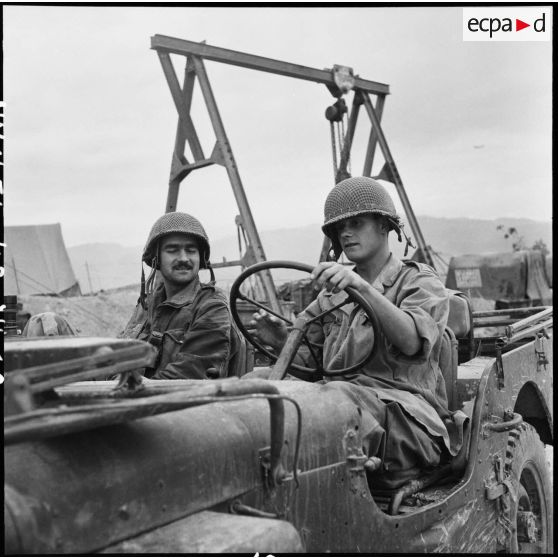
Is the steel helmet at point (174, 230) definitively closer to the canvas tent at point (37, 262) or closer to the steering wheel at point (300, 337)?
the steering wheel at point (300, 337)

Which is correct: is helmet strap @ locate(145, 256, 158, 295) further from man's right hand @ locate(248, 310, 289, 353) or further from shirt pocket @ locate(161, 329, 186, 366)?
man's right hand @ locate(248, 310, 289, 353)

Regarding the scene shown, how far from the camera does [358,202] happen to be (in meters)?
3.22

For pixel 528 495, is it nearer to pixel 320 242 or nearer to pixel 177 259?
pixel 177 259

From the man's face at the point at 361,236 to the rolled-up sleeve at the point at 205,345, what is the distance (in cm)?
116

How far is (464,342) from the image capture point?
4062 millimetres

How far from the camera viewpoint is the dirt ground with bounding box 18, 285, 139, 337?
57.2 ft

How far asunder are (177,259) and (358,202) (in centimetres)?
158

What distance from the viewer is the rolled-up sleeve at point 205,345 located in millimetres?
4047

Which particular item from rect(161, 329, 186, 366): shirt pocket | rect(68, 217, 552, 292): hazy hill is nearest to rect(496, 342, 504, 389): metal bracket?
rect(161, 329, 186, 366): shirt pocket

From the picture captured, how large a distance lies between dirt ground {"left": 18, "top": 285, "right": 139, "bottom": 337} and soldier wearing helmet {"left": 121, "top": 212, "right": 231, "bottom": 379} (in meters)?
12.4

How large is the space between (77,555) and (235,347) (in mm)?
2831

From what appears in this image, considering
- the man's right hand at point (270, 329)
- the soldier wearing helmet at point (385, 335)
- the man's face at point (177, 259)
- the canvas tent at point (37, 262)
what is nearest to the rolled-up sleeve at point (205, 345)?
the man's face at point (177, 259)

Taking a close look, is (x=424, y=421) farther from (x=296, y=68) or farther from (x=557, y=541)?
(x=296, y=68)

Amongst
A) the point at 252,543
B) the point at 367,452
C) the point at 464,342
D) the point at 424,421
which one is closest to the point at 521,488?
the point at 464,342
